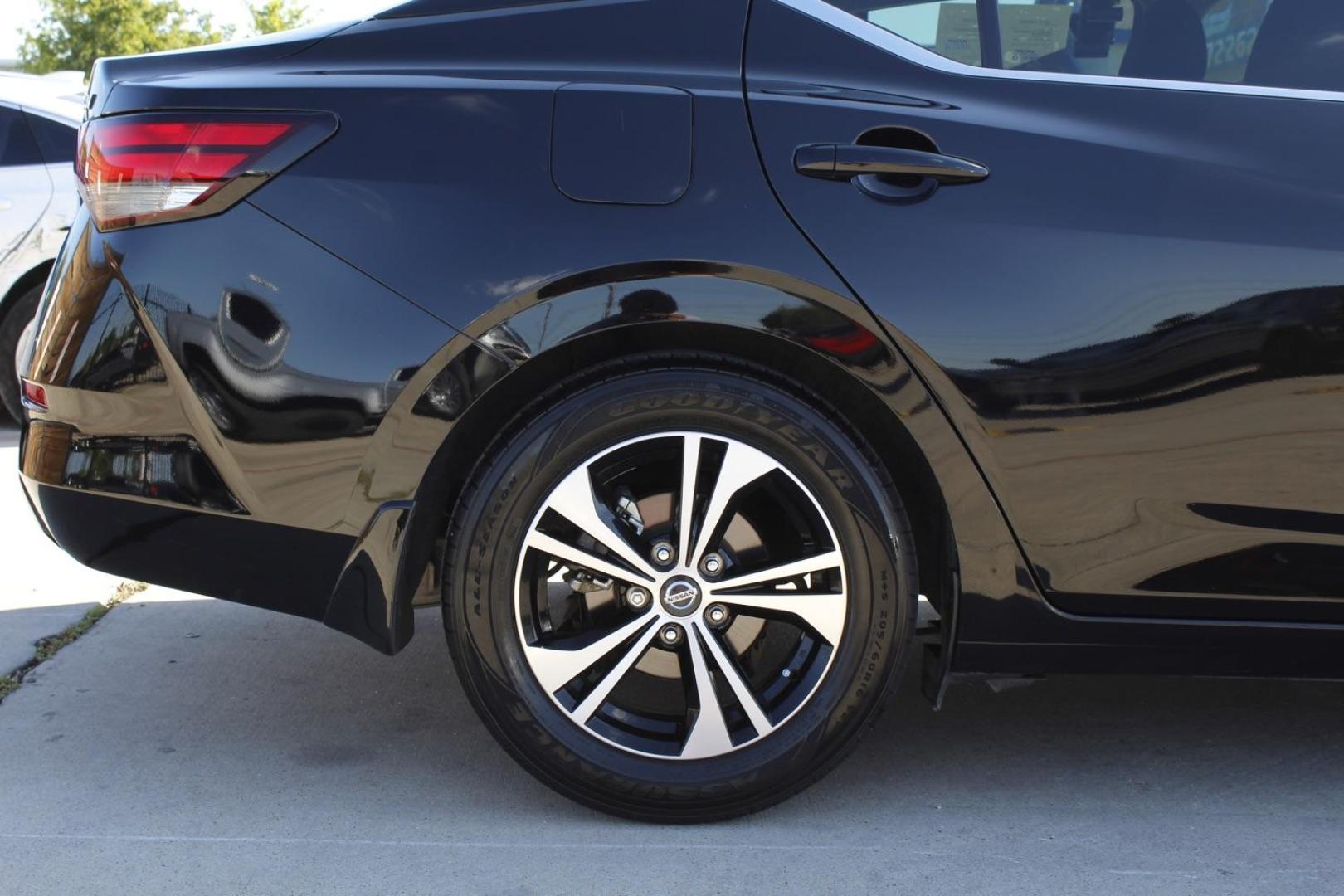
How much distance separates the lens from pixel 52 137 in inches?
251

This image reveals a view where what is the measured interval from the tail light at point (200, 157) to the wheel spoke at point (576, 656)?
93 centimetres

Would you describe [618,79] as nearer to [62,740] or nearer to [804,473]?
[804,473]

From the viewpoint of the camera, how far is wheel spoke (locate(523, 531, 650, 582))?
241 centimetres

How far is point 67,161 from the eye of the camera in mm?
6359

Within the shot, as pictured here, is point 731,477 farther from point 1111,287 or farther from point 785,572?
point 1111,287

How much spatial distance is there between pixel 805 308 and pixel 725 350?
18 cm

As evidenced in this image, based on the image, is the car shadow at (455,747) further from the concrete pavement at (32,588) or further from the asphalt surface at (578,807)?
the concrete pavement at (32,588)

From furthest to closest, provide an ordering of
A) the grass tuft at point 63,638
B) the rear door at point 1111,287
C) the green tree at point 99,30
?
the green tree at point 99,30, the grass tuft at point 63,638, the rear door at point 1111,287

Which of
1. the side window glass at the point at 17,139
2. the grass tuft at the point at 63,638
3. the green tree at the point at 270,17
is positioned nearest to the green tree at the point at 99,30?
the green tree at the point at 270,17

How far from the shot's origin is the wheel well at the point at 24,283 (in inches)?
247

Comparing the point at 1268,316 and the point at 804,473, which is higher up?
the point at 1268,316

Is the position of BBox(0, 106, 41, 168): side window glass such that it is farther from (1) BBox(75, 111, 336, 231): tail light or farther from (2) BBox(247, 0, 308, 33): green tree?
(2) BBox(247, 0, 308, 33): green tree

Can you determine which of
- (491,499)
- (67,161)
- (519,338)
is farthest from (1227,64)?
(67,161)

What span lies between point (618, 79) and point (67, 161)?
190 inches
